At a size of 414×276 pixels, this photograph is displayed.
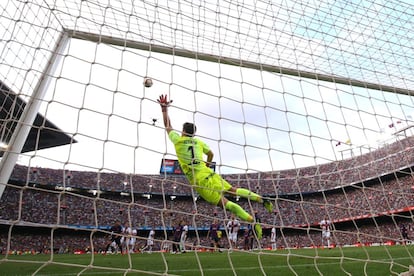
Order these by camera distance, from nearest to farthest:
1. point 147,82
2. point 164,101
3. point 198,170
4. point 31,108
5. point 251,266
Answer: point 147,82, point 164,101, point 31,108, point 198,170, point 251,266

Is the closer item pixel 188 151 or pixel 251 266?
pixel 188 151

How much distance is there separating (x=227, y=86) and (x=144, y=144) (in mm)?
1282

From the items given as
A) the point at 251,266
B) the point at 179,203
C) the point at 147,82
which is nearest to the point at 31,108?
the point at 147,82

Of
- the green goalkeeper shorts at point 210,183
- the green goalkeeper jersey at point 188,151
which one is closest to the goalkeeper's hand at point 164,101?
the green goalkeeper jersey at point 188,151

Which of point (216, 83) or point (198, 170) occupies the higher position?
point (216, 83)

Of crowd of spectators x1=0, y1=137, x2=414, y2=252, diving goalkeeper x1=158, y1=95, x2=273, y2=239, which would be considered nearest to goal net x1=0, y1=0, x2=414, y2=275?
diving goalkeeper x1=158, y1=95, x2=273, y2=239

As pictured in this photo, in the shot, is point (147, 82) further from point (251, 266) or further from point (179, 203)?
point (179, 203)

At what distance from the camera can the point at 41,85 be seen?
3.39 m

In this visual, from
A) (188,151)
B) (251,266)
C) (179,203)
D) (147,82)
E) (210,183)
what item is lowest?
(251,266)

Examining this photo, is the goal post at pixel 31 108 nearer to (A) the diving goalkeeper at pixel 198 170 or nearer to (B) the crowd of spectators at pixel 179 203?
(A) the diving goalkeeper at pixel 198 170

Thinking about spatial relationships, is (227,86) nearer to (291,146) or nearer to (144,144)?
(291,146)

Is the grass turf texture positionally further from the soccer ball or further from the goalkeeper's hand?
the soccer ball

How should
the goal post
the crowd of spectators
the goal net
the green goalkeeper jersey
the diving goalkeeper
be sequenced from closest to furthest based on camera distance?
the goal net < the goal post < the diving goalkeeper < the green goalkeeper jersey < the crowd of spectators

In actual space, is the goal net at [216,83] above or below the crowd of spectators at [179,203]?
below
